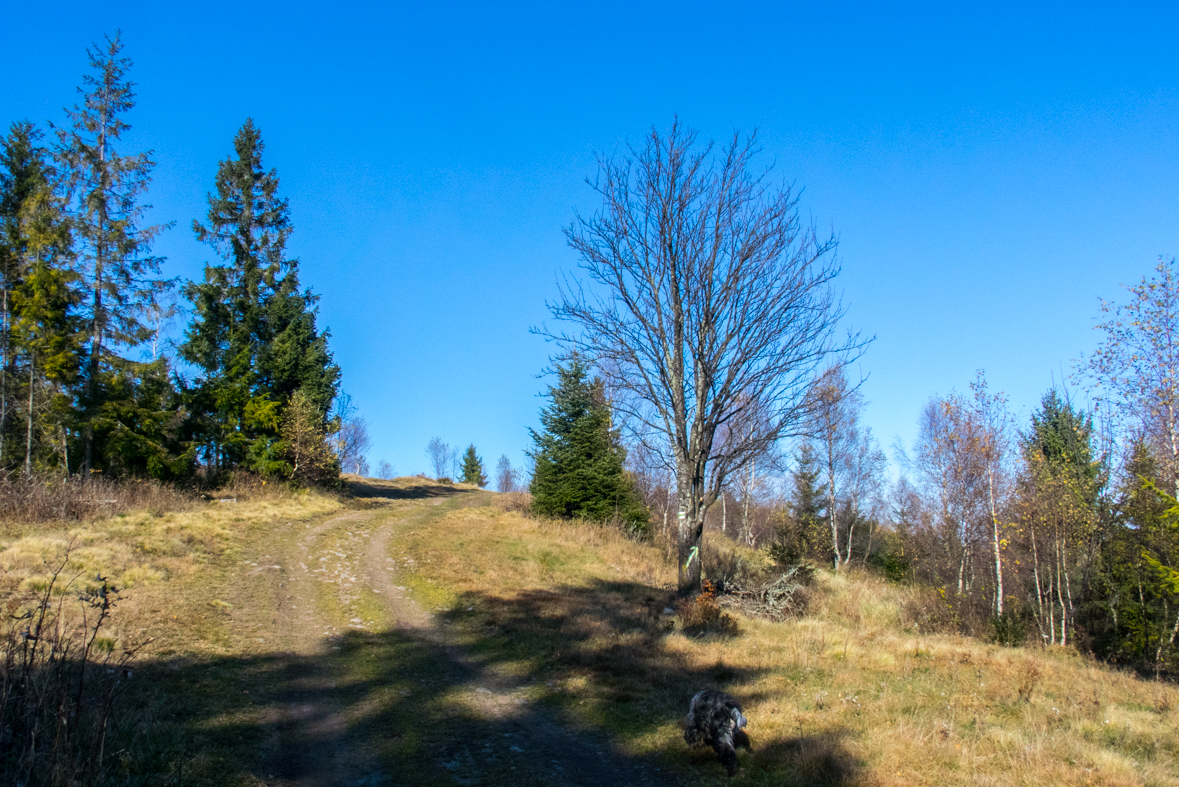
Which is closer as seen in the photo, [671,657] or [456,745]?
[456,745]

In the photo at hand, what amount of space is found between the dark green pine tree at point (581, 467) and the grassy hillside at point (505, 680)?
815cm

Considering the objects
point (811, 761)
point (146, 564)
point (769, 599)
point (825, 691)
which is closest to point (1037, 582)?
point (769, 599)

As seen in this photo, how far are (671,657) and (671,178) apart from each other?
28.1 feet

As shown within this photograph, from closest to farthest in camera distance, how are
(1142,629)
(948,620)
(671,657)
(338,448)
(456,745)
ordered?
(456,745) < (671,657) < (1142,629) < (948,620) < (338,448)

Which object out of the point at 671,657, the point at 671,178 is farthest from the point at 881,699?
the point at 671,178

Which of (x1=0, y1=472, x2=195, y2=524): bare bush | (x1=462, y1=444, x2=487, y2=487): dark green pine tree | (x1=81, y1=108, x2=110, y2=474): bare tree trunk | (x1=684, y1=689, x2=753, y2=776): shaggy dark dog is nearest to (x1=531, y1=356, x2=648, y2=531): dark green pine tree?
(x1=0, y1=472, x2=195, y2=524): bare bush

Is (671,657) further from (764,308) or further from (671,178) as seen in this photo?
(671,178)

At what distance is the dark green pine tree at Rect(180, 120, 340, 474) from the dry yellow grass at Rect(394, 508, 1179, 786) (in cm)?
1495

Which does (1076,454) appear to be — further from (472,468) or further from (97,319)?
(472,468)

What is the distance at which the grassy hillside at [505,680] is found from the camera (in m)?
5.48

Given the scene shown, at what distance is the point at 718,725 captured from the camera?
593 cm

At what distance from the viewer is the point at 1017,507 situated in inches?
801

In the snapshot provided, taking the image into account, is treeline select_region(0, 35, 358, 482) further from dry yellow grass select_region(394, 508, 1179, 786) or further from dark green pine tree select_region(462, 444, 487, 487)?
dark green pine tree select_region(462, 444, 487, 487)

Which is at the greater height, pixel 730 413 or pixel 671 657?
pixel 730 413
